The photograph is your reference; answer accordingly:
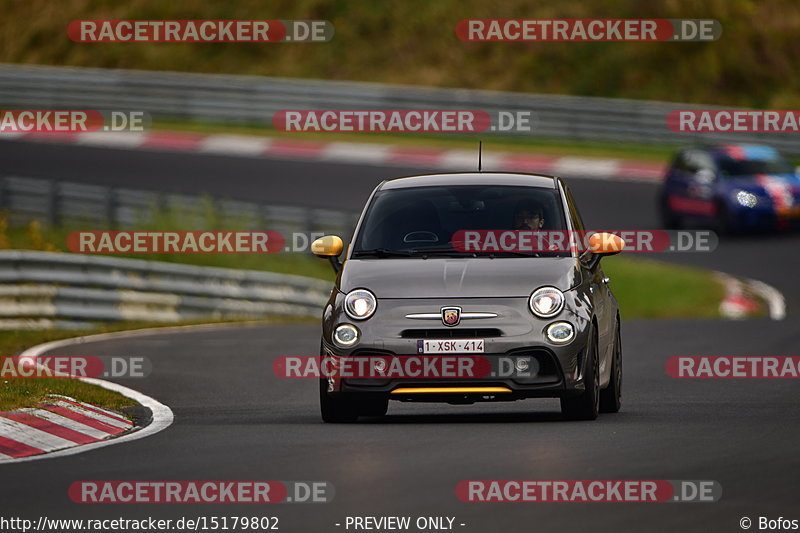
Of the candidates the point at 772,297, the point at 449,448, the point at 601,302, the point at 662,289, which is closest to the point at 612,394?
the point at 601,302

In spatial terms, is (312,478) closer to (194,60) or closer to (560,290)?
(560,290)

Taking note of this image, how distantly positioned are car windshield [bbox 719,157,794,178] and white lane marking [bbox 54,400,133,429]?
20.9 m

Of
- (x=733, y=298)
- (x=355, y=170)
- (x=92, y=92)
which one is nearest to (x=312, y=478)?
(x=733, y=298)

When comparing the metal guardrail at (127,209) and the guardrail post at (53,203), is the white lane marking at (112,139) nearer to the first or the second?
the metal guardrail at (127,209)

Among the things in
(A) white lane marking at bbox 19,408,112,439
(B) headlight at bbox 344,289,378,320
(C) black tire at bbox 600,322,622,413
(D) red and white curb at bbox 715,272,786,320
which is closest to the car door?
(C) black tire at bbox 600,322,622,413

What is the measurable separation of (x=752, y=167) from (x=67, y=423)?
72.2 feet

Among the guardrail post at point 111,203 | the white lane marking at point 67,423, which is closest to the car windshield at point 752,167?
the guardrail post at point 111,203

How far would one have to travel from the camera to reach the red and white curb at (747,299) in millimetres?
25969

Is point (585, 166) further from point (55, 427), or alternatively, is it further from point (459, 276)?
point (55, 427)

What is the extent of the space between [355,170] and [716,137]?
7683mm

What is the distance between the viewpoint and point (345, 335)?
11836 mm

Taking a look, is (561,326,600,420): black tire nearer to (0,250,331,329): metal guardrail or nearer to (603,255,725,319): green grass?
(0,250,331,329): metal guardrail

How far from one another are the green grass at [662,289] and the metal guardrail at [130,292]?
16.2ft

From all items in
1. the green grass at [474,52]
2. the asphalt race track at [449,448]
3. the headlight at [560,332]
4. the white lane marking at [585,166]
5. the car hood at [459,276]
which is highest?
the green grass at [474,52]
